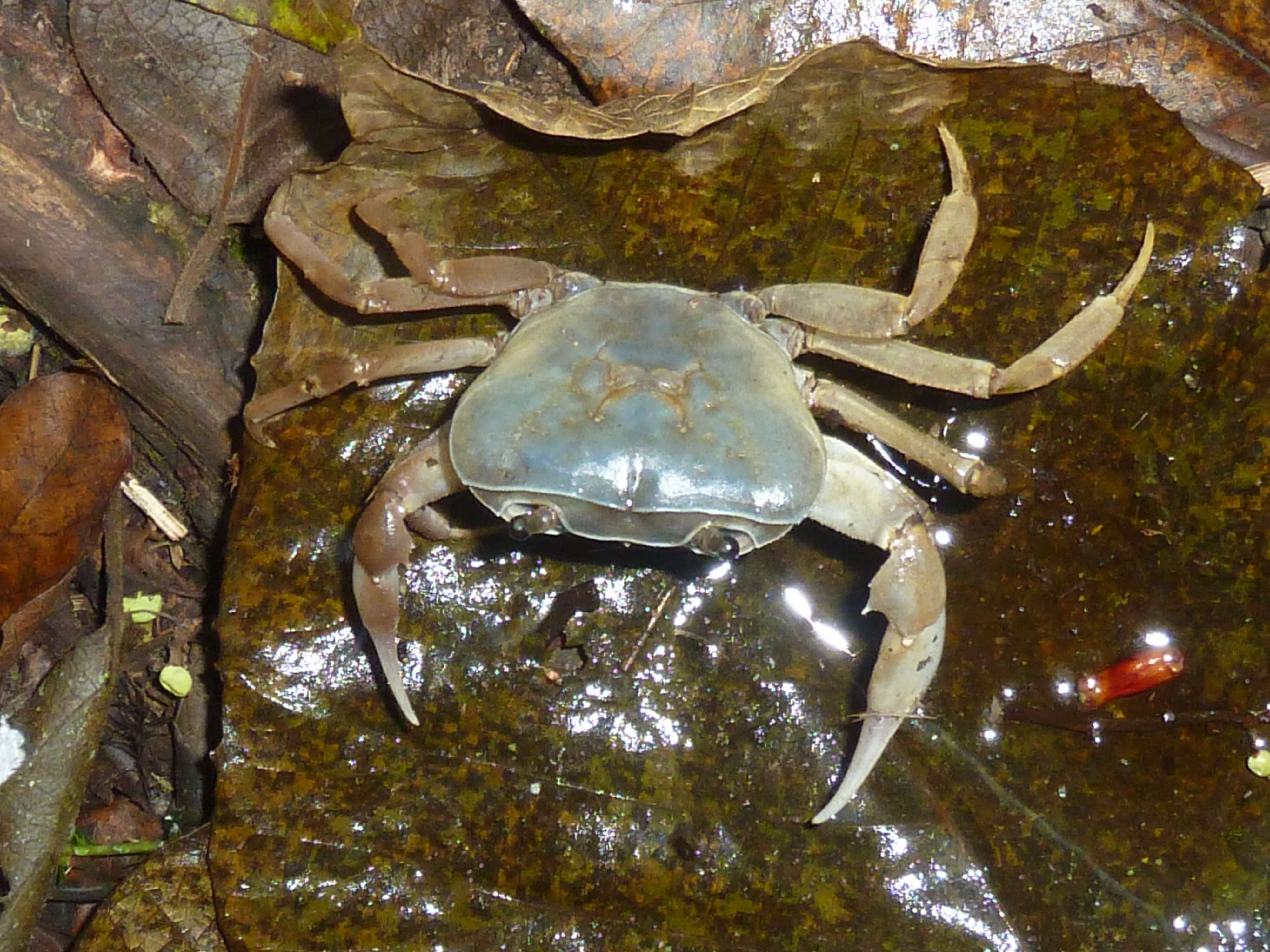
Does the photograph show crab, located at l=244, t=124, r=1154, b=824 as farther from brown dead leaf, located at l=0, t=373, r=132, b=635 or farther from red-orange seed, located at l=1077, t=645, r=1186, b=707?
brown dead leaf, located at l=0, t=373, r=132, b=635

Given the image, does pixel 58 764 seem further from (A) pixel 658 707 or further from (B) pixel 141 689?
(A) pixel 658 707

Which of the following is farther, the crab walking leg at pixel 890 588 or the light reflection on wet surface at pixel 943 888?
the light reflection on wet surface at pixel 943 888

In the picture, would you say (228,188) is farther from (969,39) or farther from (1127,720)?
(1127,720)

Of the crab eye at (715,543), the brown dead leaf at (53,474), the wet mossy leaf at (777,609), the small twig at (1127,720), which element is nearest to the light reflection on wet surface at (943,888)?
the wet mossy leaf at (777,609)

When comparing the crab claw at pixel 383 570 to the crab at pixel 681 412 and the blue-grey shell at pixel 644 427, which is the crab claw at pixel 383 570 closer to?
the crab at pixel 681 412

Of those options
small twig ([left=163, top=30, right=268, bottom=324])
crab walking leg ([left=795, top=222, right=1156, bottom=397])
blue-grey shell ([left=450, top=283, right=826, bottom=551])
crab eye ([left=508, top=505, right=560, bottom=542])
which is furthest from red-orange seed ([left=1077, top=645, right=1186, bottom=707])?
small twig ([left=163, top=30, right=268, bottom=324])

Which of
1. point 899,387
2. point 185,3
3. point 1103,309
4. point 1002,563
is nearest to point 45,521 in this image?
point 185,3

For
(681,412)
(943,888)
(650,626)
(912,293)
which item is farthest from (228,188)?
(943,888)
